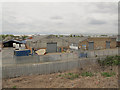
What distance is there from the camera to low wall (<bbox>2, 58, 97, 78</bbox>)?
44.2 feet

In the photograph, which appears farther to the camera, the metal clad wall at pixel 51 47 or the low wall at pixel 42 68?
the metal clad wall at pixel 51 47

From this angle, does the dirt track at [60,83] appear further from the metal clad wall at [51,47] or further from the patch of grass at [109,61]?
the metal clad wall at [51,47]

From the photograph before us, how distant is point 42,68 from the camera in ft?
48.1

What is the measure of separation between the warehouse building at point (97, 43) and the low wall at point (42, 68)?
Result: 9.96 m

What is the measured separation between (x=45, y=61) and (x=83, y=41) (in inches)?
540

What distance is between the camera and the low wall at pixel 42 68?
13.5m

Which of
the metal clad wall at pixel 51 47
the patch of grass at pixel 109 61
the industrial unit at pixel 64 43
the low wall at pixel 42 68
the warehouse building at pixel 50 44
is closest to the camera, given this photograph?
the low wall at pixel 42 68

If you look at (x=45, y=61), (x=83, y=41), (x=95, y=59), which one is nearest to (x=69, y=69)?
(x=45, y=61)

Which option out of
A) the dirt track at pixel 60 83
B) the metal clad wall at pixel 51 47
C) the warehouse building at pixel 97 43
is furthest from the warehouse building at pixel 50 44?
the dirt track at pixel 60 83

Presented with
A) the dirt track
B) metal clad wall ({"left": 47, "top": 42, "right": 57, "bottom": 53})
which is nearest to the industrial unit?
metal clad wall ({"left": 47, "top": 42, "right": 57, "bottom": 53})

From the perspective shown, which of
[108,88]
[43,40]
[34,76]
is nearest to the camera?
[108,88]

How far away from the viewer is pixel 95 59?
17734mm

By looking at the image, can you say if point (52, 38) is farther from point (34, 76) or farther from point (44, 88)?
point (44, 88)

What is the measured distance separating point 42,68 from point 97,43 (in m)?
19.0
